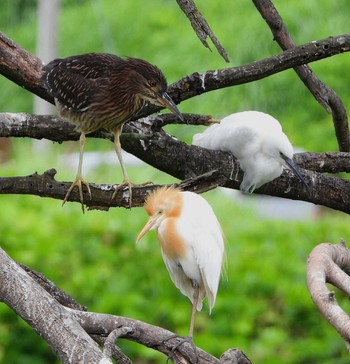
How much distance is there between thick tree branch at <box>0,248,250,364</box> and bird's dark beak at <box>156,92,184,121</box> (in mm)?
745

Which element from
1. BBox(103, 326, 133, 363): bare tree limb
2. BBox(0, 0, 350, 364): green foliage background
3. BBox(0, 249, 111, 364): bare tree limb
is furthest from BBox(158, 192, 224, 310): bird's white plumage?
BBox(0, 0, 350, 364): green foliage background

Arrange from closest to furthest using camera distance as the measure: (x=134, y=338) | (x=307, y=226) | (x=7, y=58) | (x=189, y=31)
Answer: (x=134, y=338) → (x=7, y=58) → (x=307, y=226) → (x=189, y=31)

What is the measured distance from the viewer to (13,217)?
23.4 ft

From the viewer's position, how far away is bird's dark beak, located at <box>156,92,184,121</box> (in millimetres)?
3309

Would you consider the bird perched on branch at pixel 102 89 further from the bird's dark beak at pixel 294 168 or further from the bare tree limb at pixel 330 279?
the bare tree limb at pixel 330 279

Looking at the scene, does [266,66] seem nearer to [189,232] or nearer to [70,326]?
[189,232]

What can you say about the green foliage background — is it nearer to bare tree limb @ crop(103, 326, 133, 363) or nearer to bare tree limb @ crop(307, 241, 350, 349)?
bare tree limb @ crop(307, 241, 350, 349)

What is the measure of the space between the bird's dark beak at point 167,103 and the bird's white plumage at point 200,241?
256 millimetres

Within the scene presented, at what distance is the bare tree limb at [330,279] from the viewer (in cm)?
278

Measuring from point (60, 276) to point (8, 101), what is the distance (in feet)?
20.3

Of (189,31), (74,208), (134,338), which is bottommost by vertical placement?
(134,338)

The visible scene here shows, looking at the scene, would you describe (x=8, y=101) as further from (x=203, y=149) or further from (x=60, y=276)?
(x=203, y=149)

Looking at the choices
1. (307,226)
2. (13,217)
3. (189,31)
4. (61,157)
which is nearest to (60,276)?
(13,217)

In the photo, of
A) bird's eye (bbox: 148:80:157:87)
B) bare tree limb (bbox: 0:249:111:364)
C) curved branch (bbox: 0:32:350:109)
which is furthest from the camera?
bird's eye (bbox: 148:80:157:87)
